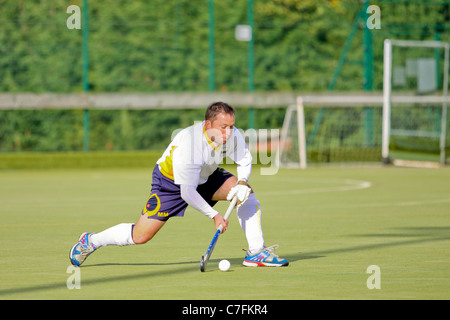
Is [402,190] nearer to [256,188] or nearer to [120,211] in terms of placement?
[256,188]

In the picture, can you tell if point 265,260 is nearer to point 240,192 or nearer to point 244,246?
point 240,192

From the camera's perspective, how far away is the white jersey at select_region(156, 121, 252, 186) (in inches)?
291

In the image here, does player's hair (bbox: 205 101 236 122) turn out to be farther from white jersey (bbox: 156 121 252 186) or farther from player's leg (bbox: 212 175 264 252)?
player's leg (bbox: 212 175 264 252)

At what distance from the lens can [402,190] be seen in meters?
17.0

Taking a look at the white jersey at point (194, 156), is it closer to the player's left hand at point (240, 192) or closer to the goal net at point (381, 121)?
the player's left hand at point (240, 192)

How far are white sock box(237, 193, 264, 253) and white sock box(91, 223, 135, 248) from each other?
92cm

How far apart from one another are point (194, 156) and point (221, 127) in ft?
1.01

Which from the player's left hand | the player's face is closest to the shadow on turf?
the player's left hand

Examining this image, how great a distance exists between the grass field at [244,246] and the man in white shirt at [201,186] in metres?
0.25

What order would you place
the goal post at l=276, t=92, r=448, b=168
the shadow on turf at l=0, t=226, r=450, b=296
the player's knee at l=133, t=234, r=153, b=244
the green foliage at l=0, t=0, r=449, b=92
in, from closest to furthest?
1. the shadow on turf at l=0, t=226, r=450, b=296
2. the player's knee at l=133, t=234, r=153, b=244
3. the goal post at l=276, t=92, r=448, b=168
4. the green foliage at l=0, t=0, r=449, b=92

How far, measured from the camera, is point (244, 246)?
9.44 m

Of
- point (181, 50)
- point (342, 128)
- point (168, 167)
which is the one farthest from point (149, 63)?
point (168, 167)

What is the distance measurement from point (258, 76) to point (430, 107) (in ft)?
16.9
